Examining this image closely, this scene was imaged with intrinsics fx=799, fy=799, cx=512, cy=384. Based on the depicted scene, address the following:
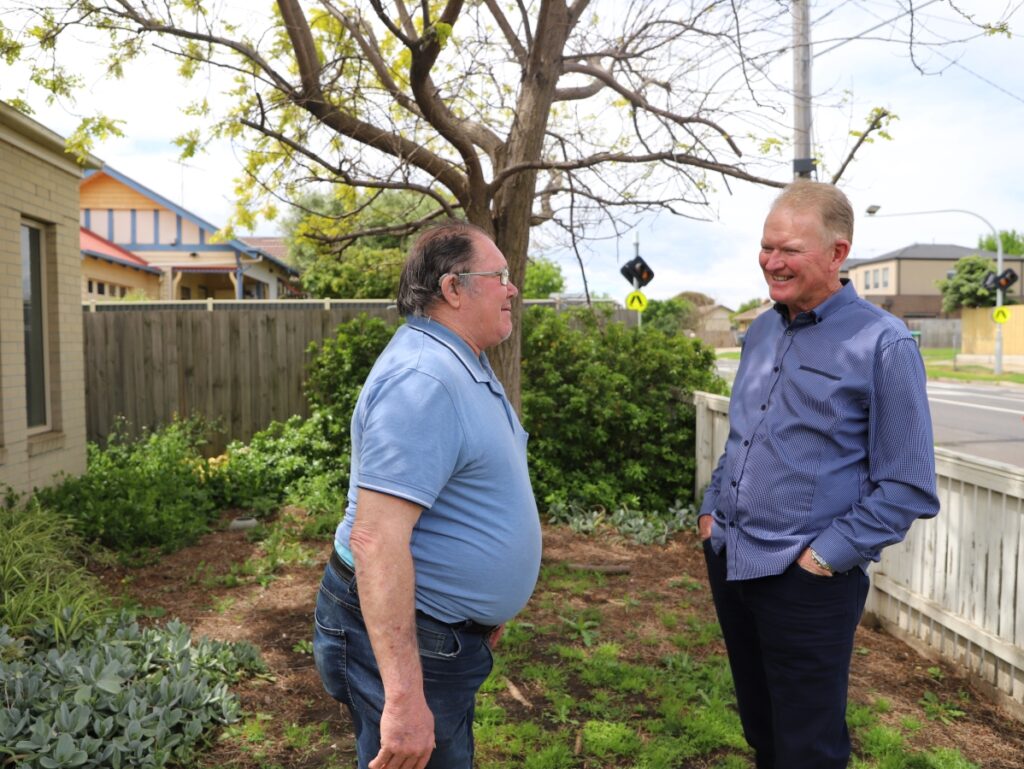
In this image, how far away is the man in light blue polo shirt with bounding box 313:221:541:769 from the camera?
165 cm

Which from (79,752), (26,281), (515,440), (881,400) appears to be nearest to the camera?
(515,440)

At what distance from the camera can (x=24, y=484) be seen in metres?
6.63

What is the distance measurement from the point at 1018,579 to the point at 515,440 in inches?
110

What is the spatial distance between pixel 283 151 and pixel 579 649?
4064 mm

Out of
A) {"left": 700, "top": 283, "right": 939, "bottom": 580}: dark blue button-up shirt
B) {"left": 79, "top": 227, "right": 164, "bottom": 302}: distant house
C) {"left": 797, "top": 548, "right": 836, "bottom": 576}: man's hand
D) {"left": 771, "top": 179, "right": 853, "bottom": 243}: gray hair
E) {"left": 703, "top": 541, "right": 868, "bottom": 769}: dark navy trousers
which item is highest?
{"left": 79, "top": 227, "right": 164, "bottom": 302}: distant house

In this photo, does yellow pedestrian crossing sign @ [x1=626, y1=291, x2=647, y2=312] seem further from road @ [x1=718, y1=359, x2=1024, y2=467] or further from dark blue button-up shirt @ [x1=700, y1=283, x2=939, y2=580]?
dark blue button-up shirt @ [x1=700, y1=283, x2=939, y2=580]

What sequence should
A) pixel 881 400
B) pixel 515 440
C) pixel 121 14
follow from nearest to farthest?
pixel 515 440 → pixel 881 400 → pixel 121 14

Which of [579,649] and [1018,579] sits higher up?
[1018,579]

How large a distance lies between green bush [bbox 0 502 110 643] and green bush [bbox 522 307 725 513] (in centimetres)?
378

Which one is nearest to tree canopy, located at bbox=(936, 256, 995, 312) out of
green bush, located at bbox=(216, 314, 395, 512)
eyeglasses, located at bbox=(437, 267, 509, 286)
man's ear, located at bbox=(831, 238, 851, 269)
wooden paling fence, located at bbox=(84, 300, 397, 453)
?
wooden paling fence, located at bbox=(84, 300, 397, 453)

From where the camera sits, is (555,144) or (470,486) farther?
(555,144)

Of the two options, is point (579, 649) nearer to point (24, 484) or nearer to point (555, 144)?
point (555, 144)

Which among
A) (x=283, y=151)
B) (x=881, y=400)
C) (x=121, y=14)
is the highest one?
(x=121, y=14)

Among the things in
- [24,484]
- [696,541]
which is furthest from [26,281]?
[696,541]
